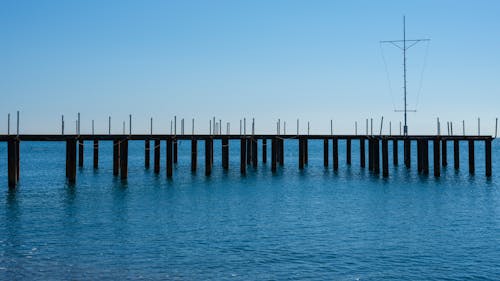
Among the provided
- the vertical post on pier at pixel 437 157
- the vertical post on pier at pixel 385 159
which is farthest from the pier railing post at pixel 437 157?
the vertical post on pier at pixel 385 159

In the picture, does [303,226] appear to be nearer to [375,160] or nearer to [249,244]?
[249,244]

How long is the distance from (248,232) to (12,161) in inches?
830

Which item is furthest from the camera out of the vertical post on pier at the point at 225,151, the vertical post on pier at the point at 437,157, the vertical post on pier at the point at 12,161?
the vertical post on pier at the point at 225,151

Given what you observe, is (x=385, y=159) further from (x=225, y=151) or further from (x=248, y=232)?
(x=248, y=232)

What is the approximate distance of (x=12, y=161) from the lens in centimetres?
3866

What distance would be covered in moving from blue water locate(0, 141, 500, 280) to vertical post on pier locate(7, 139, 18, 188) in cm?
85

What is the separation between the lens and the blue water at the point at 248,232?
61.1 feet

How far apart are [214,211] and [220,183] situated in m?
14.6

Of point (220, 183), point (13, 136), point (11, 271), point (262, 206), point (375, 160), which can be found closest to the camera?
point (11, 271)

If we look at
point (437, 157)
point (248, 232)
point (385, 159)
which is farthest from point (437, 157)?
point (248, 232)

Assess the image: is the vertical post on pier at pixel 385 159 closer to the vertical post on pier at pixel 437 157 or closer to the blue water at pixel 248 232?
the vertical post on pier at pixel 437 157

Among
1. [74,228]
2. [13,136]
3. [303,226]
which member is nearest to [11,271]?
[74,228]

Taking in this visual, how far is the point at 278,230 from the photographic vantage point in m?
25.2

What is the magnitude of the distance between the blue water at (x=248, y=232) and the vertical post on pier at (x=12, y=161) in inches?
33.3
